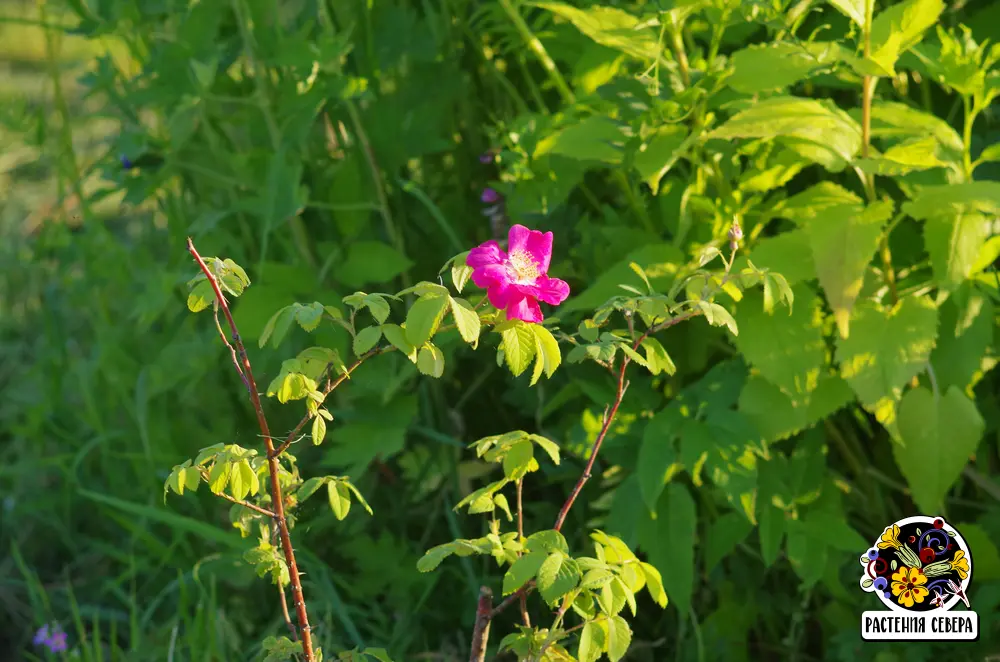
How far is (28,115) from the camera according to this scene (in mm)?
2379

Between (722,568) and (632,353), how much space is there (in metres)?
0.78

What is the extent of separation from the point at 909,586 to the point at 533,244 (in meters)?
0.78

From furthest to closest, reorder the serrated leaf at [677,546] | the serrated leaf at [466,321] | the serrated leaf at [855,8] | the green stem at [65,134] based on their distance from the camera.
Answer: the green stem at [65,134] → the serrated leaf at [677,546] → the serrated leaf at [855,8] → the serrated leaf at [466,321]

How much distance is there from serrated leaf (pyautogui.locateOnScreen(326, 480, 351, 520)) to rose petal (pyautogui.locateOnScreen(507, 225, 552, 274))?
0.30 meters

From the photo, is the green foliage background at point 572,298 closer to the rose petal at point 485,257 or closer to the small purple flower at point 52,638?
the small purple flower at point 52,638

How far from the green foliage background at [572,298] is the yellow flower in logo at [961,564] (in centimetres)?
7

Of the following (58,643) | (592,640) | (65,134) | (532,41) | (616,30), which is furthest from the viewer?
(65,134)

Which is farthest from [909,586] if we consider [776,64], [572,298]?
[776,64]

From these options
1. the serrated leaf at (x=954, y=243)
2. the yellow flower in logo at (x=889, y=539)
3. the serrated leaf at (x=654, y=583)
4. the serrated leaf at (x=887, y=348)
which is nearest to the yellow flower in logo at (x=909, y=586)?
the yellow flower in logo at (x=889, y=539)

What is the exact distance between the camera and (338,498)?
3.80 feet

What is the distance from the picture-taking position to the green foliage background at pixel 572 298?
1.49 m

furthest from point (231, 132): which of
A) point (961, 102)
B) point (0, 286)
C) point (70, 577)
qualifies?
point (961, 102)

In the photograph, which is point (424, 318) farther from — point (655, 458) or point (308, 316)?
point (655, 458)

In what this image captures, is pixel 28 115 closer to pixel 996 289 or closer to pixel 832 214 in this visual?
pixel 832 214
